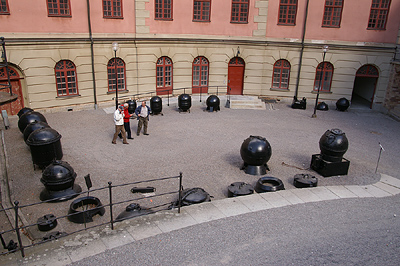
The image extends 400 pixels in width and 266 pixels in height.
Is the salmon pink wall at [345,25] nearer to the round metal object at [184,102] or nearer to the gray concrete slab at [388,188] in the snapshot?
the round metal object at [184,102]

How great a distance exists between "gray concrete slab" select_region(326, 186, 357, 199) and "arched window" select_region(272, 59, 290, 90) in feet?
50.0

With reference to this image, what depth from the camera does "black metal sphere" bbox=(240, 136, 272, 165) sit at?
490 inches

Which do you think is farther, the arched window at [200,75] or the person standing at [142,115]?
the arched window at [200,75]

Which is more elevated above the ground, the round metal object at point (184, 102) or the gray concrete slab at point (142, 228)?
the round metal object at point (184, 102)

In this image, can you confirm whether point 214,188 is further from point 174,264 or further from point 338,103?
point 338,103

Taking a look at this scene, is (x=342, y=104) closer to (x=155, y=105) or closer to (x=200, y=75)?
(x=200, y=75)

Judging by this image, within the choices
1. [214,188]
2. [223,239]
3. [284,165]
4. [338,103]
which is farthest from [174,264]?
[338,103]

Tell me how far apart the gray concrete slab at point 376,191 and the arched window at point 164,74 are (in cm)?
1539

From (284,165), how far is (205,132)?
524 cm

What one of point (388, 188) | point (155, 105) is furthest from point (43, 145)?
point (388, 188)

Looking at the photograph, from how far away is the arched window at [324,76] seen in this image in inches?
974

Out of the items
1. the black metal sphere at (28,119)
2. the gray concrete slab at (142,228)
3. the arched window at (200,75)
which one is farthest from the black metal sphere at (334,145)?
the arched window at (200,75)

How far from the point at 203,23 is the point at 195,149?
482 inches

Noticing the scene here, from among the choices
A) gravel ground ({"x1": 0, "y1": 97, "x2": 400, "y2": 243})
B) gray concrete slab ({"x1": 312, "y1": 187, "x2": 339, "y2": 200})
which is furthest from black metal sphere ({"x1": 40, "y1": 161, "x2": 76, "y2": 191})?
gray concrete slab ({"x1": 312, "y1": 187, "x2": 339, "y2": 200})
